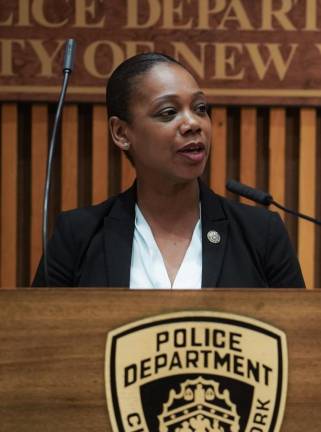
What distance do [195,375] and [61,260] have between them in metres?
0.69

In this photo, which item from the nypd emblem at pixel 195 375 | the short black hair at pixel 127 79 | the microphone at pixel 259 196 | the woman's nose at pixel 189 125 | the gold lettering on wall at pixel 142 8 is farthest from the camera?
the gold lettering on wall at pixel 142 8

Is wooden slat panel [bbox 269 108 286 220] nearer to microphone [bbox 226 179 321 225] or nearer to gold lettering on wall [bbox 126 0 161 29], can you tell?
gold lettering on wall [bbox 126 0 161 29]

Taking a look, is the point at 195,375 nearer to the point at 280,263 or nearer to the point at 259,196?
the point at 259,196

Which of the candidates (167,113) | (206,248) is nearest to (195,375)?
(206,248)

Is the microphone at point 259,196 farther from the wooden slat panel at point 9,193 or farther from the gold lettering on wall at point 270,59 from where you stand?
the wooden slat panel at point 9,193

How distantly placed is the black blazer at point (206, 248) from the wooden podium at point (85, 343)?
50 cm

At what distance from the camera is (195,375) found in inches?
44.4

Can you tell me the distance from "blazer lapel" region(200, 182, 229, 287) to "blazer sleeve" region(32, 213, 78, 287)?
27 cm

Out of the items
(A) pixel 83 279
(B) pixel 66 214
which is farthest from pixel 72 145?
(A) pixel 83 279

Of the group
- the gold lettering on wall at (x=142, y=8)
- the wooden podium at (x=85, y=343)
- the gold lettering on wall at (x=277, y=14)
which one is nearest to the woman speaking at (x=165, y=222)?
the wooden podium at (x=85, y=343)

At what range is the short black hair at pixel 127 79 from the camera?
179 cm

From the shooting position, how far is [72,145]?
292 centimetres

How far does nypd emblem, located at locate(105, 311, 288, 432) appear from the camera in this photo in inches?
44.2

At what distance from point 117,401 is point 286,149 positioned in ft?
6.42
